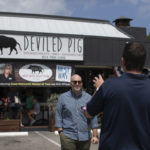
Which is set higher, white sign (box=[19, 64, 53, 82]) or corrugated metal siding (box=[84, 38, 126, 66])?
corrugated metal siding (box=[84, 38, 126, 66])

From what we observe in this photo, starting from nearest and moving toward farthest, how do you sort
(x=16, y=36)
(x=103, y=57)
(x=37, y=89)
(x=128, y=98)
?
(x=128, y=98)
(x=16, y=36)
(x=103, y=57)
(x=37, y=89)

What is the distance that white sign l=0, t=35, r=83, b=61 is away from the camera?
12305 mm

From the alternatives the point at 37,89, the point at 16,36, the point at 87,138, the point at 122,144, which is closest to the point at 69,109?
the point at 87,138

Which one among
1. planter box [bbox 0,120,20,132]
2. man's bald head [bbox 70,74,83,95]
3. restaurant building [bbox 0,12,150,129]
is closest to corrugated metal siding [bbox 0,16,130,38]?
restaurant building [bbox 0,12,150,129]

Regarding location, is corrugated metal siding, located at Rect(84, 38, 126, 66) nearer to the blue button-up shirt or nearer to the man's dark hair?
the blue button-up shirt

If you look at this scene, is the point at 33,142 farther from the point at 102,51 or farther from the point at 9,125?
the point at 102,51

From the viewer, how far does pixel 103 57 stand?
13867mm

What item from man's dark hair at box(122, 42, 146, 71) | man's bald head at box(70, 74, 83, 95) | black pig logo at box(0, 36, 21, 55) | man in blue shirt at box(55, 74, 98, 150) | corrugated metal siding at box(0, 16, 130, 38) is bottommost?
man in blue shirt at box(55, 74, 98, 150)

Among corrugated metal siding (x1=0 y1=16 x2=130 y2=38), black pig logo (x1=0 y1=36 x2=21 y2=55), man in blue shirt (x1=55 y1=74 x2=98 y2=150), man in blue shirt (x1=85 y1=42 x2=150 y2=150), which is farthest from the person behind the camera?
corrugated metal siding (x1=0 y1=16 x2=130 y2=38)

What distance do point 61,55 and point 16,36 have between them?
6.70 feet

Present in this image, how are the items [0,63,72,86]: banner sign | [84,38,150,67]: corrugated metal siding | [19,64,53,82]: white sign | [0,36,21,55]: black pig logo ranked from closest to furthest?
[0,36,21,55]: black pig logo, [0,63,72,86]: banner sign, [19,64,53,82]: white sign, [84,38,150,67]: corrugated metal siding

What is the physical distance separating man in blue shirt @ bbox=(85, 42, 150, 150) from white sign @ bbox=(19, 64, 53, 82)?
10.5 m

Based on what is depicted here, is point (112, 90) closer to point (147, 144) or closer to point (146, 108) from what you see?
point (146, 108)

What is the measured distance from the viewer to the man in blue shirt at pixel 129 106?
2.32 metres
